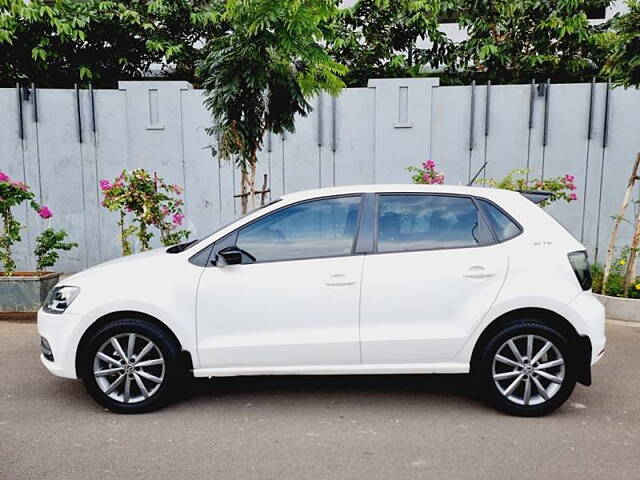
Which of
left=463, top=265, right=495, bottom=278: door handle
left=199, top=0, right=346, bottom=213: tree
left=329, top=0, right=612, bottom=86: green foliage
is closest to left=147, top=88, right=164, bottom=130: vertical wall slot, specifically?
left=199, top=0, right=346, bottom=213: tree

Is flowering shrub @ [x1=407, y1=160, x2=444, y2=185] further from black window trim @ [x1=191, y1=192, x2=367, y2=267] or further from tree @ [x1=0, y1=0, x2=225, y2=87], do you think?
tree @ [x1=0, y1=0, x2=225, y2=87]

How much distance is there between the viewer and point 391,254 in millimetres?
3906

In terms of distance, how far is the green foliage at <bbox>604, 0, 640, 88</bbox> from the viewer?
19.5ft

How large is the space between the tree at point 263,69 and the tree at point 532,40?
15.1ft

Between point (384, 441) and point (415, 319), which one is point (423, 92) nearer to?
point (415, 319)

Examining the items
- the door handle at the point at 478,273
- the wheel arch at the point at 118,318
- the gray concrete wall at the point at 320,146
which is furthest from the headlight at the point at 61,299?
the gray concrete wall at the point at 320,146

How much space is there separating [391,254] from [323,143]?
15.6 ft

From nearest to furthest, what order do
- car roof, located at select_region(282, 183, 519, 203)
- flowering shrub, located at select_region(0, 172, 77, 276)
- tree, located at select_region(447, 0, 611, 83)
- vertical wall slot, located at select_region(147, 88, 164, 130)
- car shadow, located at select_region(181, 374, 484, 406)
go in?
car roof, located at select_region(282, 183, 519, 203) → car shadow, located at select_region(181, 374, 484, 406) → flowering shrub, located at select_region(0, 172, 77, 276) → vertical wall slot, located at select_region(147, 88, 164, 130) → tree, located at select_region(447, 0, 611, 83)

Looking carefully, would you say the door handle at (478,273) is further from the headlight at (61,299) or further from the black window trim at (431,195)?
the headlight at (61,299)

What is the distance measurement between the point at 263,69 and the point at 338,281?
2.84m

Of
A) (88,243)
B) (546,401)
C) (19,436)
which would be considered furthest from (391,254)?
(88,243)

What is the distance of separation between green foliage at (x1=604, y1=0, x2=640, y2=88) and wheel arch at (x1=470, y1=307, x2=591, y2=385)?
370 centimetres

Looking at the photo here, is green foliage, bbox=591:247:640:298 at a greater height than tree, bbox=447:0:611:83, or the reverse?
tree, bbox=447:0:611:83

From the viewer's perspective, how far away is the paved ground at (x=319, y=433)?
3186mm
